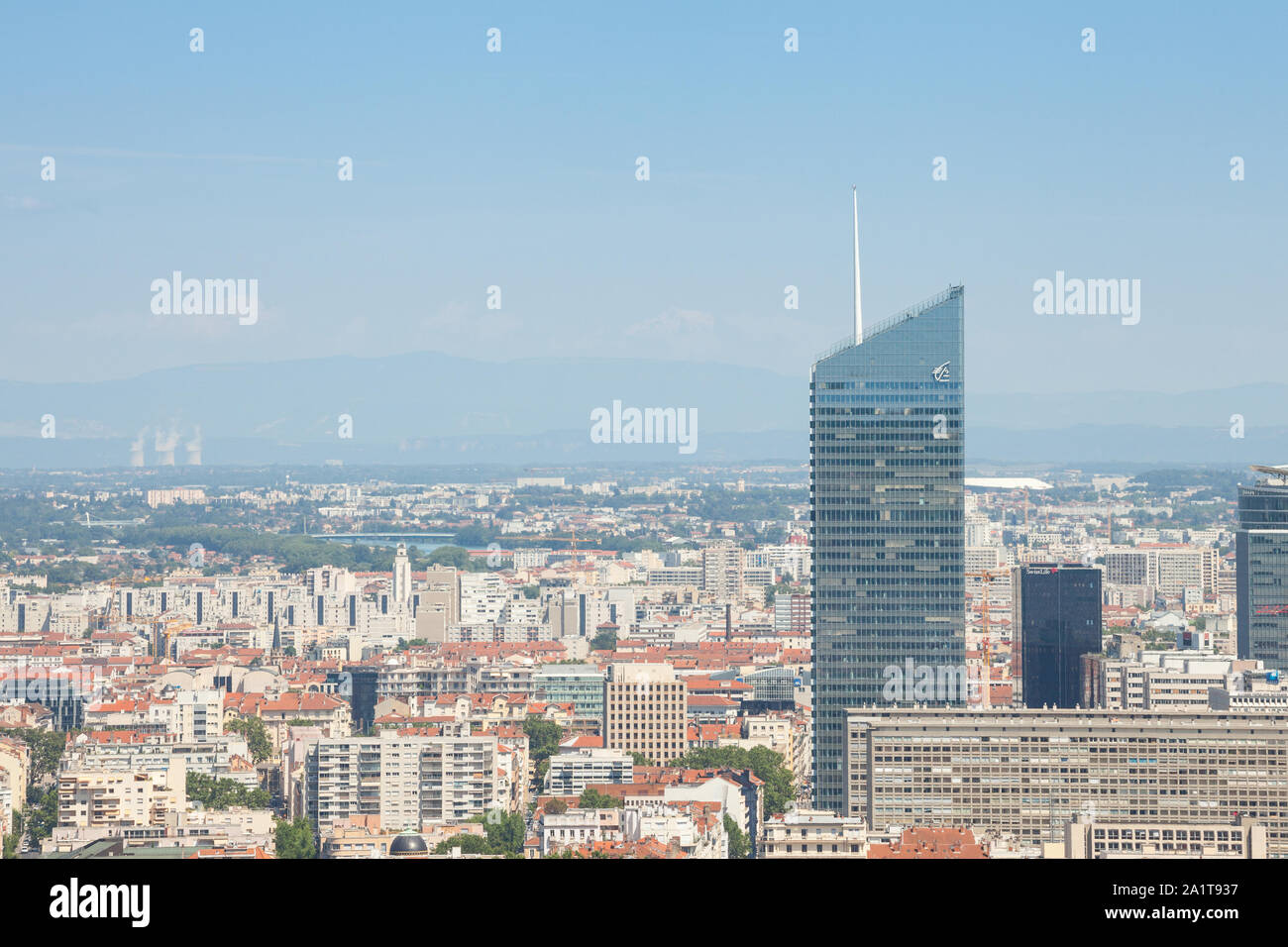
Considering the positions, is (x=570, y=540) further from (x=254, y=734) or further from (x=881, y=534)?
(x=881, y=534)

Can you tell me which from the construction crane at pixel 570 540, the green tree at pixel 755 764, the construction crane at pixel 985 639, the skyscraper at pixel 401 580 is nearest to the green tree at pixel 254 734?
the green tree at pixel 755 764

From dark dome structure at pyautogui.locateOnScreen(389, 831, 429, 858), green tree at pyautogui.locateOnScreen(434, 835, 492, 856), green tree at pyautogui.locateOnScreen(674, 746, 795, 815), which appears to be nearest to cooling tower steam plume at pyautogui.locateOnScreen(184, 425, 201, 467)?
green tree at pyautogui.locateOnScreen(674, 746, 795, 815)

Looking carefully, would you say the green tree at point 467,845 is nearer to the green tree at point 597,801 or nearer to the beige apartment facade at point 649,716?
the green tree at point 597,801

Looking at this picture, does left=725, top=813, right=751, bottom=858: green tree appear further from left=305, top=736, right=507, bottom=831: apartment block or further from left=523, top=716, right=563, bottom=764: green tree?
left=523, top=716, right=563, bottom=764: green tree

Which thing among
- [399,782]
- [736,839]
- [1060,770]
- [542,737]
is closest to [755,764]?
[542,737]
